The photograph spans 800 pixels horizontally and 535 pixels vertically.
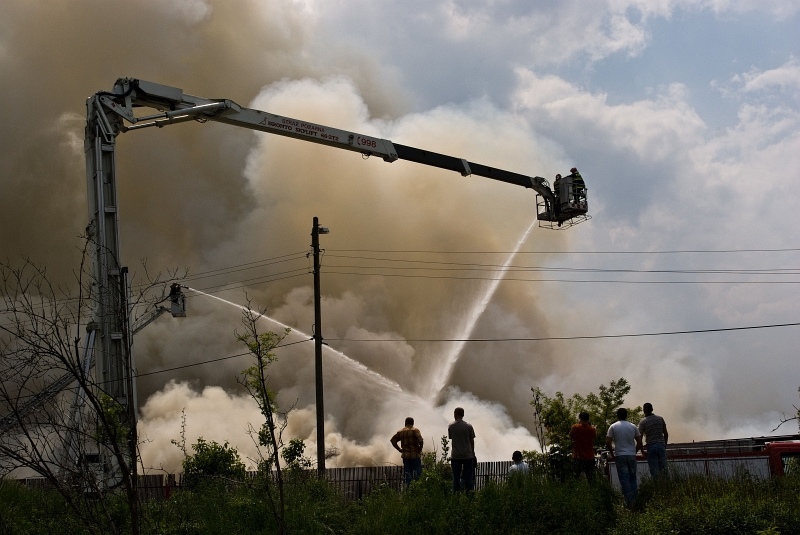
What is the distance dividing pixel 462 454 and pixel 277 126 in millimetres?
11911

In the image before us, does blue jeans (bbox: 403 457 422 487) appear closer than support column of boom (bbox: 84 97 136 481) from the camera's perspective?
Yes

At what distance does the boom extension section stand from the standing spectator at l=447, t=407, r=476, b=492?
10.3 meters

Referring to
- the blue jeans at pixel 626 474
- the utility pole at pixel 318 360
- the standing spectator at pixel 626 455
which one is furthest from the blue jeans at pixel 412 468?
the utility pole at pixel 318 360

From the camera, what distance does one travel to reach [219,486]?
16281mm

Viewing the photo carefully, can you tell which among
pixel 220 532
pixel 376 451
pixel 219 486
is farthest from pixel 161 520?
pixel 376 451

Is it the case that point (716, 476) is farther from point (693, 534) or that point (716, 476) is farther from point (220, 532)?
point (220, 532)

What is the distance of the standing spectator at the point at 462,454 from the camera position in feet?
52.0

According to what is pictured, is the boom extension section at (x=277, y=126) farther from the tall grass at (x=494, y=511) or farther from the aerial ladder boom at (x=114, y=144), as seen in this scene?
the tall grass at (x=494, y=511)

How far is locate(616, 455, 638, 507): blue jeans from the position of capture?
15141 millimetres

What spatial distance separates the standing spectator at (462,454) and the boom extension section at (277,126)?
10.3m

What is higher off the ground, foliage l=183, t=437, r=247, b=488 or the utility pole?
the utility pole

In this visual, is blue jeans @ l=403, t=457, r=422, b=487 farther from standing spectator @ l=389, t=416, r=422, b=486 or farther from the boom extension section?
the boom extension section

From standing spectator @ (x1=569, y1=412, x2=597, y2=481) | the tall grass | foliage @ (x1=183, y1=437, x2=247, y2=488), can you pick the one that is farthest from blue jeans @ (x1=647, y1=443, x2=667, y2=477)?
foliage @ (x1=183, y1=437, x2=247, y2=488)

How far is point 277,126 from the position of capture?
24109 mm
